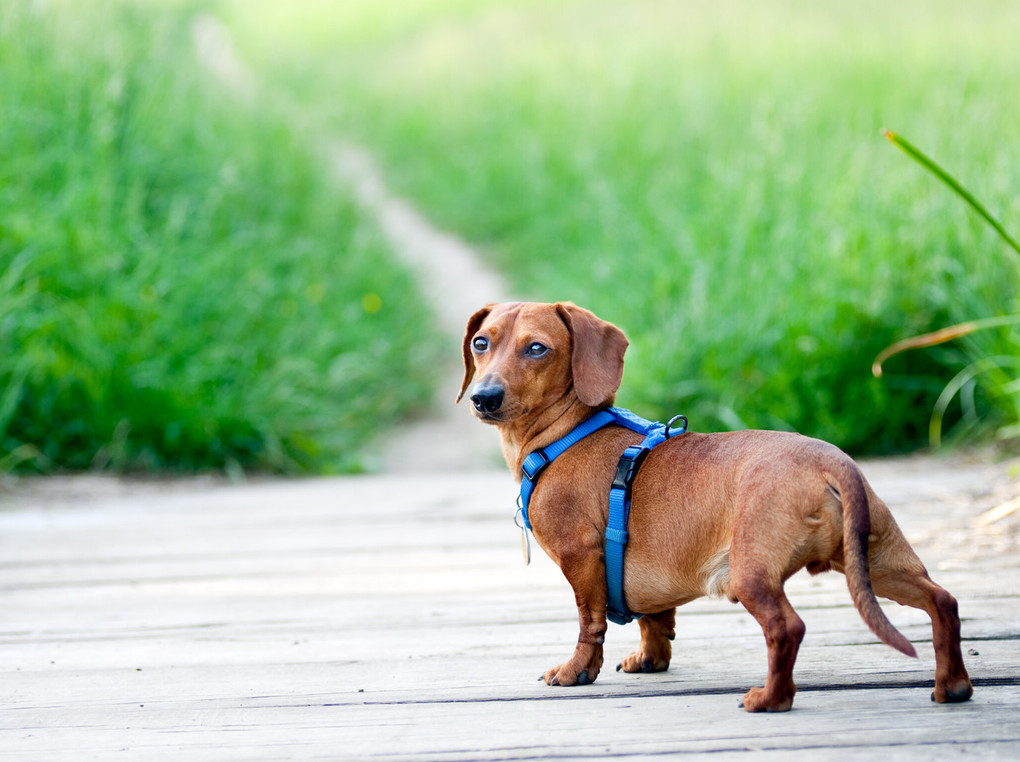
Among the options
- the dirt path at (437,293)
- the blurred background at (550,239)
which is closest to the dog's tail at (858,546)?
the blurred background at (550,239)

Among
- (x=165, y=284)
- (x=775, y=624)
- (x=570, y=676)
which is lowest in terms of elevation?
(x=570, y=676)

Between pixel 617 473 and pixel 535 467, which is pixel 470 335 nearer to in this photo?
pixel 535 467

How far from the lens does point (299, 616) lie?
2246 millimetres

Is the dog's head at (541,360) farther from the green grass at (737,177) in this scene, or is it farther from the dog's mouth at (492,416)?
the green grass at (737,177)

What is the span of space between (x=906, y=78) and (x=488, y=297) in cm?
343

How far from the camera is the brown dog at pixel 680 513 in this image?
1415 millimetres

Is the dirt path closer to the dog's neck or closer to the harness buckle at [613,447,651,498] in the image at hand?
the dog's neck

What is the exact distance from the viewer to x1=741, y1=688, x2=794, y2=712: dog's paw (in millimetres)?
1462

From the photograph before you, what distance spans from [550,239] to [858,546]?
23.0 feet

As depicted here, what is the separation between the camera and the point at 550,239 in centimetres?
823

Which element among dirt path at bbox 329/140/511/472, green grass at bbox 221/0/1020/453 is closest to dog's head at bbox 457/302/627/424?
green grass at bbox 221/0/1020/453

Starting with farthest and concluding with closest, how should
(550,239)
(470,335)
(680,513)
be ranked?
(550,239)
(470,335)
(680,513)

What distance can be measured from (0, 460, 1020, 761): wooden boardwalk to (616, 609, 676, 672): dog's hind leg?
0.04m

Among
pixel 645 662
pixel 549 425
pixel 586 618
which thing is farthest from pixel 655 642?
pixel 549 425
